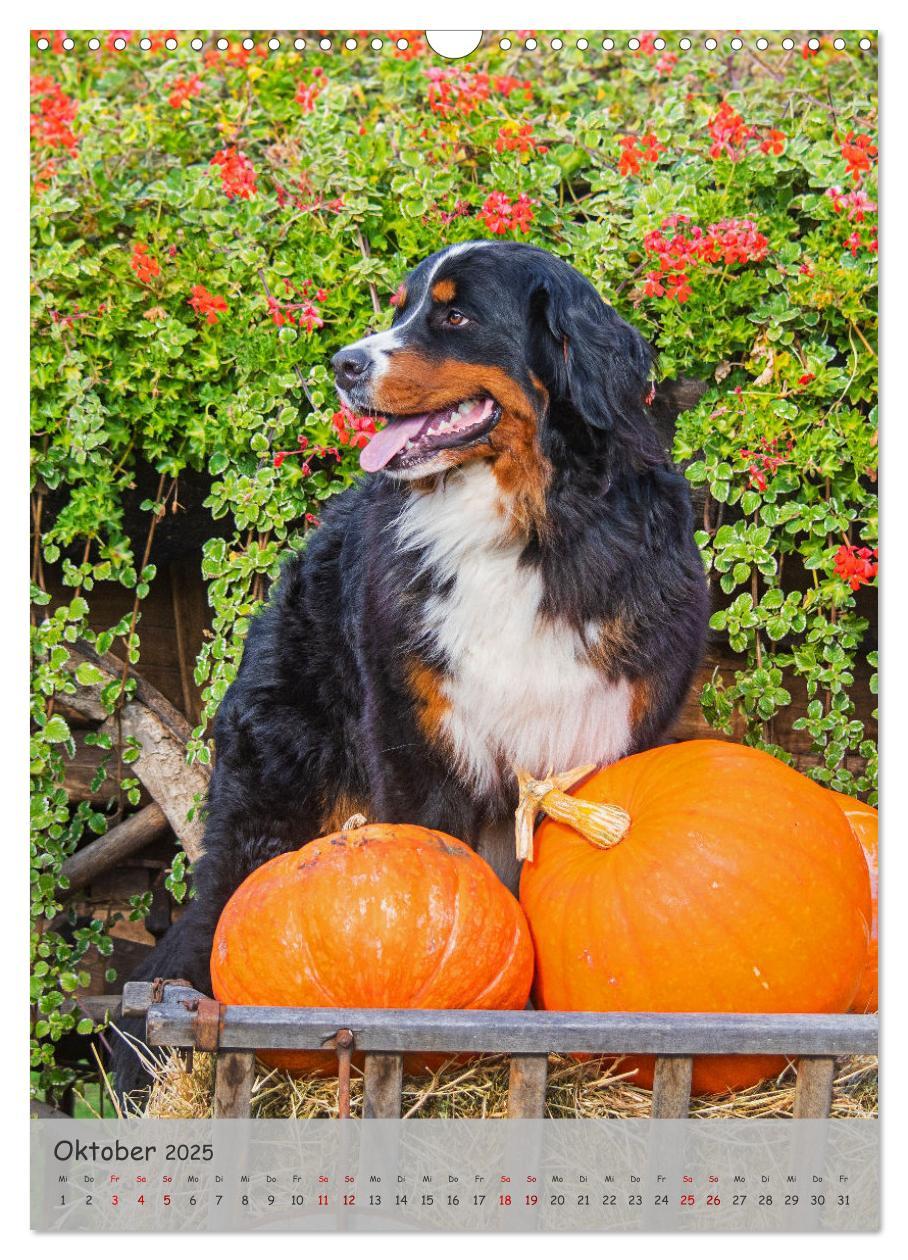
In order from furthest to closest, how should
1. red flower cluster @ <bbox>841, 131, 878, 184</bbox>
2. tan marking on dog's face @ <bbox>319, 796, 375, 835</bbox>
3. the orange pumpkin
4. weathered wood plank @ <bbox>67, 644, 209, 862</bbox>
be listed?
weathered wood plank @ <bbox>67, 644, 209, 862</bbox> → tan marking on dog's face @ <bbox>319, 796, 375, 835</bbox> → red flower cluster @ <bbox>841, 131, 878, 184</bbox> → the orange pumpkin

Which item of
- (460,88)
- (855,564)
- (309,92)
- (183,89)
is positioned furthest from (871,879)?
(183,89)

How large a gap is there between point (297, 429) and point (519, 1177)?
1897 millimetres

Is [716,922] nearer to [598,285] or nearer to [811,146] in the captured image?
[598,285]

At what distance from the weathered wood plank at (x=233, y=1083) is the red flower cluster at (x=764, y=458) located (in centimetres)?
179

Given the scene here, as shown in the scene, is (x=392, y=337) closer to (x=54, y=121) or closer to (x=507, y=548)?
(x=507, y=548)

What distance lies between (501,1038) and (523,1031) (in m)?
0.04

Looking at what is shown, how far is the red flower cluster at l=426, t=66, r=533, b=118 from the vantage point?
3.20 m

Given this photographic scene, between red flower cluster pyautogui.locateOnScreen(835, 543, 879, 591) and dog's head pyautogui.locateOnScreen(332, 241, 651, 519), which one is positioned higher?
dog's head pyautogui.locateOnScreen(332, 241, 651, 519)

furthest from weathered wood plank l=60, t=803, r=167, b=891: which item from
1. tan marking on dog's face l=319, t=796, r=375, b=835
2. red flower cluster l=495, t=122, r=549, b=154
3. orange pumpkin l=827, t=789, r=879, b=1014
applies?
red flower cluster l=495, t=122, r=549, b=154

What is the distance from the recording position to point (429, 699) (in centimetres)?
263

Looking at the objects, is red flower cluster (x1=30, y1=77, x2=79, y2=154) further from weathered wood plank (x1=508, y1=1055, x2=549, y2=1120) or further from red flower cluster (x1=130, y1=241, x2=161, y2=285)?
weathered wood plank (x1=508, y1=1055, x2=549, y2=1120)

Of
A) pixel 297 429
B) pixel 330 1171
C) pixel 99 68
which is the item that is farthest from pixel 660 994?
pixel 99 68

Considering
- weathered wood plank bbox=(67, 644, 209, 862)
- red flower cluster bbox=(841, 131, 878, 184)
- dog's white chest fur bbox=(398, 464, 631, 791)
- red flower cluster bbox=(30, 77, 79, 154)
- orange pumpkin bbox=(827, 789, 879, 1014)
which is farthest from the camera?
weathered wood plank bbox=(67, 644, 209, 862)

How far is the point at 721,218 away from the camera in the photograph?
10.2 feet
